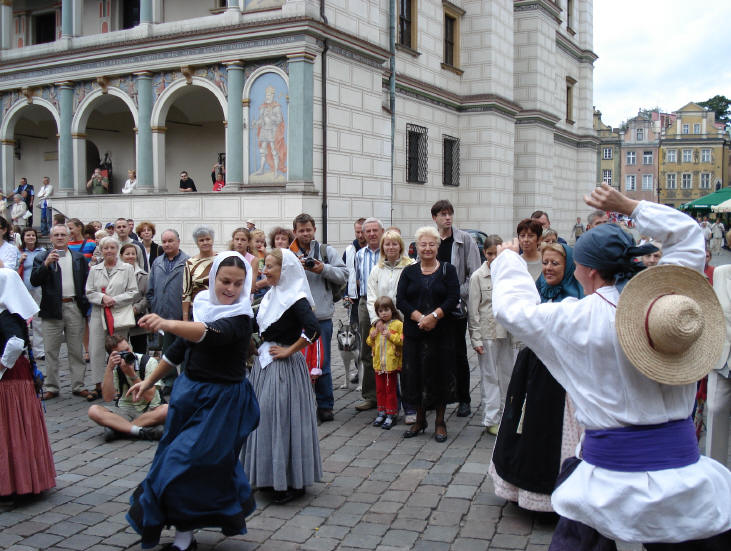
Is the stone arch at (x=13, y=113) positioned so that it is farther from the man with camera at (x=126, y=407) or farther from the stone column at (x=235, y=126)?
the man with camera at (x=126, y=407)

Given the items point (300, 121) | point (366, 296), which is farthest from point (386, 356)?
point (300, 121)

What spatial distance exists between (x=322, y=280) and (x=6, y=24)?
19.5m

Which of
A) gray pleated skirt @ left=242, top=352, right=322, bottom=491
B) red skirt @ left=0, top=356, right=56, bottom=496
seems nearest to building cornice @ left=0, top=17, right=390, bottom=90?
gray pleated skirt @ left=242, top=352, right=322, bottom=491

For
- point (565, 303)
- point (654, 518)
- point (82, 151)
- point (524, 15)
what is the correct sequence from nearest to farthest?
point (654, 518) → point (565, 303) → point (82, 151) → point (524, 15)

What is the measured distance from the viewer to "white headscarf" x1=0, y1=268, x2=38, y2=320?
16.7ft

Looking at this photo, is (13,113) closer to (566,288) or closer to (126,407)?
(126,407)

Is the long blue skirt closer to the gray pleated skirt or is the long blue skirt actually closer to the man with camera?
the gray pleated skirt

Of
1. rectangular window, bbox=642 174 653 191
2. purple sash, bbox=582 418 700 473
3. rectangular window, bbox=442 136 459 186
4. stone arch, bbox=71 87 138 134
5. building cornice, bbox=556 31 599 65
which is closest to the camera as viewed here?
purple sash, bbox=582 418 700 473

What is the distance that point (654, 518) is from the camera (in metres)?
2.65

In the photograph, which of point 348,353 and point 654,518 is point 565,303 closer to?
point 654,518

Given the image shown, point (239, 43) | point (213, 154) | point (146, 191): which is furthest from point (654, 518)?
point (213, 154)

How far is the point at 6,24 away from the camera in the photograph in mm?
22109

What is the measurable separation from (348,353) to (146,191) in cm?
1201

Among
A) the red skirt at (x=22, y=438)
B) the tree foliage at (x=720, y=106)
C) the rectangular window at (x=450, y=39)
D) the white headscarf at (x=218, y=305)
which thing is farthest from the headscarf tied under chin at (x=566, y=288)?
the tree foliage at (x=720, y=106)
